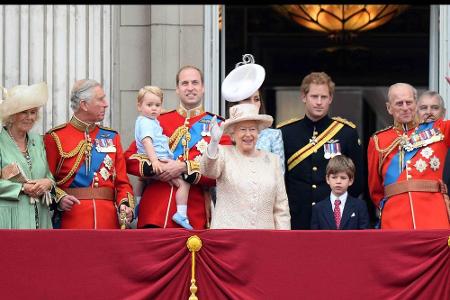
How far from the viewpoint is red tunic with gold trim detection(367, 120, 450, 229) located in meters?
12.0

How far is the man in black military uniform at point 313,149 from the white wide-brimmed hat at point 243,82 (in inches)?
25.2

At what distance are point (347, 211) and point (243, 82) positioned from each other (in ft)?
3.98

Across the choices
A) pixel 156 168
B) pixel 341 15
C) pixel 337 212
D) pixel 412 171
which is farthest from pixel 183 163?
pixel 341 15

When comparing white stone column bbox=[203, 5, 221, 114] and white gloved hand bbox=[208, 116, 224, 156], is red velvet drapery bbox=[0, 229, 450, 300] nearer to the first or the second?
white gloved hand bbox=[208, 116, 224, 156]

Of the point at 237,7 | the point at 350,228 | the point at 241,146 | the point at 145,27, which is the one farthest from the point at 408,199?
the point at 237,7

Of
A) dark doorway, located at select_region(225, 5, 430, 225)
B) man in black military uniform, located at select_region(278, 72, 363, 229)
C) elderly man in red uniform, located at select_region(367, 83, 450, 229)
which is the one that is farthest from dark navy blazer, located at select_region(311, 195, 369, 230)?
dark doorway, located at select_region(225, 5, 430, 225)

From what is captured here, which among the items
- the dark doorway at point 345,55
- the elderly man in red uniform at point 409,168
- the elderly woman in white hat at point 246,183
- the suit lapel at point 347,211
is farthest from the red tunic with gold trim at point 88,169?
the dark doorway at point 345,55

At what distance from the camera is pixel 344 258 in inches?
440

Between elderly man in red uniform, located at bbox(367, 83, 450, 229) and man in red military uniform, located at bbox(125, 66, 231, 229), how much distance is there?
1.20 meters

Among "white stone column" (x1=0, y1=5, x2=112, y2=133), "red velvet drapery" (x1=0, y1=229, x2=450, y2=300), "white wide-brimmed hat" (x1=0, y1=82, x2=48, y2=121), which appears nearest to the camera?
"red velvet drapery" (x1=0, y1=229, x2=450, y2=300)

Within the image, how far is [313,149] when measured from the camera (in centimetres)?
1263

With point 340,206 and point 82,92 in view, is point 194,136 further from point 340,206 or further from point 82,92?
point 340,206

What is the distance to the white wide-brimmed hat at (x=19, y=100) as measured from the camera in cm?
1174

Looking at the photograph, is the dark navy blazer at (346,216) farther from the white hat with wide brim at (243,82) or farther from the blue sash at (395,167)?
the white hat with wide brim at (243,82)
